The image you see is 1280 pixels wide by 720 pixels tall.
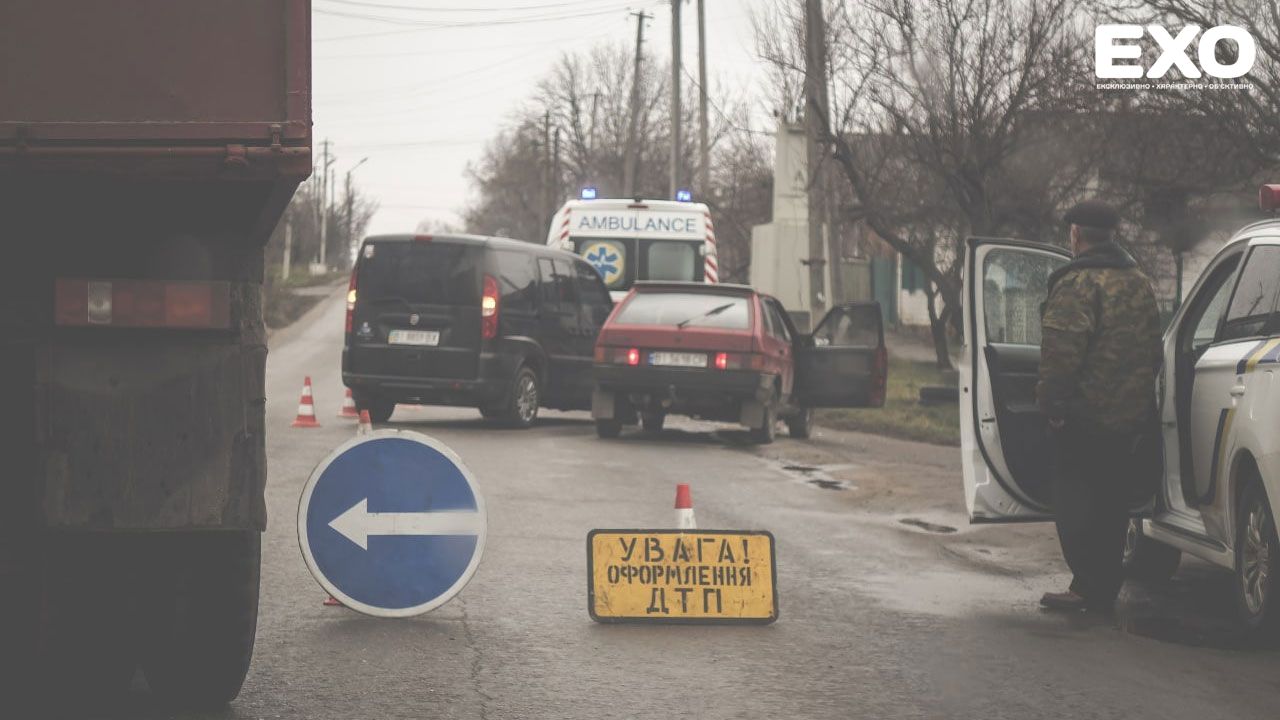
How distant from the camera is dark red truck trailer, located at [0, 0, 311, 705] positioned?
→ 473 centimetres

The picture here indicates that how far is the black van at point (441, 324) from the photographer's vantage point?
1794cm

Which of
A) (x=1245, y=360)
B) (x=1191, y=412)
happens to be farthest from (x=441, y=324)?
(x=1245, y=360)

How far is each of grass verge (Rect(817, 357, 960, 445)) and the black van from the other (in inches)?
175

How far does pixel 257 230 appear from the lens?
5.23 metres

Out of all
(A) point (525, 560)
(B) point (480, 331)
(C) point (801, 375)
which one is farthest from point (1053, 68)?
(A) point (525, 560)

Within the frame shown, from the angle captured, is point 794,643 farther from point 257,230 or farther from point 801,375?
point 801,375

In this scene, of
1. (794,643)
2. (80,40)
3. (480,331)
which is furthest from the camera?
(480,331)

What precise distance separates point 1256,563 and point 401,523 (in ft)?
11.2

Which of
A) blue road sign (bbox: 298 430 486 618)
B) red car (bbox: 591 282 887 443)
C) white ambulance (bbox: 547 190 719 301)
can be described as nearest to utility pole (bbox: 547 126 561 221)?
white ambulance (bbox: 547 190 719 301)

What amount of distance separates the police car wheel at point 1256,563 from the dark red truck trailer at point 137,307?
12.6 ft

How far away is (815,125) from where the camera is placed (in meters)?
24.8

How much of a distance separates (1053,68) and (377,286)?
8648 mm

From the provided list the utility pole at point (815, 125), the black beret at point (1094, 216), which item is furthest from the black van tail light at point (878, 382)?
the black beret at point (1094, 216)

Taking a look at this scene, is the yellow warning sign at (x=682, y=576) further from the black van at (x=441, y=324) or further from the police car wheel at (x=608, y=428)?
the black van at (x=441, y=324)
